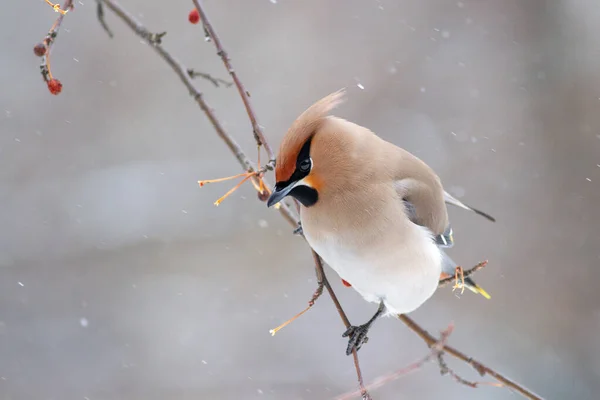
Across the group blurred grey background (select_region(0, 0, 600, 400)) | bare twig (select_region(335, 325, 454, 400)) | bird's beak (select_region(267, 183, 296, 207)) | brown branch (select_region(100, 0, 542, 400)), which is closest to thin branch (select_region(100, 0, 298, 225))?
brown branch (select_region(100, 0, 542, 400))

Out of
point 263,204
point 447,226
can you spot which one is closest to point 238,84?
point 447,226

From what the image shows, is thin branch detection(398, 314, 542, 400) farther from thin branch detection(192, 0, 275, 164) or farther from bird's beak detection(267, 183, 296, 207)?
thin branch detection(192, 0, 275, 164)

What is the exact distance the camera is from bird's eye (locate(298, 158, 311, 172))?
1.68 m

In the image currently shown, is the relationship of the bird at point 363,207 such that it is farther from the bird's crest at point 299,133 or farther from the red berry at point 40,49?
the red berry at point 40,49

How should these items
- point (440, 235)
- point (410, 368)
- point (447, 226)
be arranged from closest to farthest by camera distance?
point (410, 368)
point (440, 235)
point (447, 226)

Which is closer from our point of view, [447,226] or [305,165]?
[305,165]

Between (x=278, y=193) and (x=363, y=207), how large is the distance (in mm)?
440

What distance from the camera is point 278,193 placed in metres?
1.58

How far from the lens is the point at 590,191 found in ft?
21.1

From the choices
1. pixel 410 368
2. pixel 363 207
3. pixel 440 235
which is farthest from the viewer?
pixel 440 235

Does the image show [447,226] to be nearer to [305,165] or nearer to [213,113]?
[305,165]

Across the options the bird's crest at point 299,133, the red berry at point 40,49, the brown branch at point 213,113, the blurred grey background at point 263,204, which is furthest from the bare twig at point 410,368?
the blurred grey background at point 263,204

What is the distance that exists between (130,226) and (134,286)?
65 centimetres

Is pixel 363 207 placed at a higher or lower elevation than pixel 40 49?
lower
